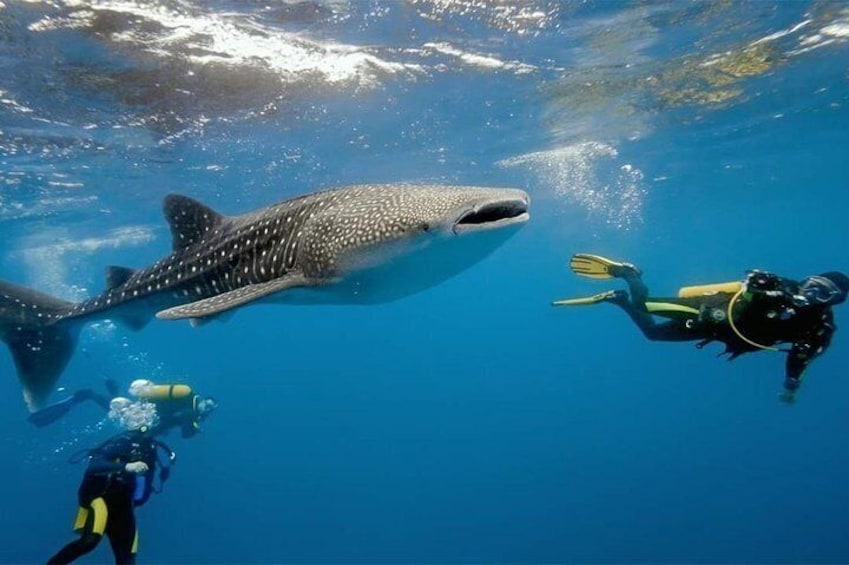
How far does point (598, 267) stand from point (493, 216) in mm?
4131

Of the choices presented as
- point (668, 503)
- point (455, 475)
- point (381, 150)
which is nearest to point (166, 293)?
point (381, 150)

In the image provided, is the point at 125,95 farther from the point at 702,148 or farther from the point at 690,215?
the point at 690,215

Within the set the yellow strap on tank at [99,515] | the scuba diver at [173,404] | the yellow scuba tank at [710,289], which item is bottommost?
the yellow strap on tank at [99,515]

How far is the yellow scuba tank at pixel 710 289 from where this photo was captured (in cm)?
681

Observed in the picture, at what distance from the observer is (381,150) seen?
790 inches

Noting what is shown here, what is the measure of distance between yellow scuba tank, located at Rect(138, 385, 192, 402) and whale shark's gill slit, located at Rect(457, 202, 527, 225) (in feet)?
27.6

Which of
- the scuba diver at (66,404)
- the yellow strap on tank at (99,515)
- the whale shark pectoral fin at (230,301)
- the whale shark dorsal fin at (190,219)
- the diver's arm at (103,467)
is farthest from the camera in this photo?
the scuba diver at (66,404)

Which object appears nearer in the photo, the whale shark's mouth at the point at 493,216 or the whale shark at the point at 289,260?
the whale shark's mouth at the point at 493,216

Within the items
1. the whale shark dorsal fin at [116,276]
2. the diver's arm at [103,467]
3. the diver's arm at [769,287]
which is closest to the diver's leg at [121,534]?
the diver's arm at [103,467]

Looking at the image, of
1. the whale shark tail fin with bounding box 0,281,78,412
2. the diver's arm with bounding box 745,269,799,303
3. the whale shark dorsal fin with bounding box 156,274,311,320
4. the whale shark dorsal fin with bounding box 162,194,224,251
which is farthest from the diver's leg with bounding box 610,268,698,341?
the whale shark tail fin with bounding box 0,281,78,412

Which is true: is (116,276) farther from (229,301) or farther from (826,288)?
(826,288)

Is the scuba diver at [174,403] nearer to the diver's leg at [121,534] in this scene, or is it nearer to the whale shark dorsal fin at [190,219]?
the diver's leg at [121,534]

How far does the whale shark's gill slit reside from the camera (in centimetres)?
410

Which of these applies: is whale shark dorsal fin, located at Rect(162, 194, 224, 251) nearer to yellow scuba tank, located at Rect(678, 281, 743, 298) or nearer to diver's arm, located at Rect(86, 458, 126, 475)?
diver's arm, located at Rect(86, 458, 126, 475)
